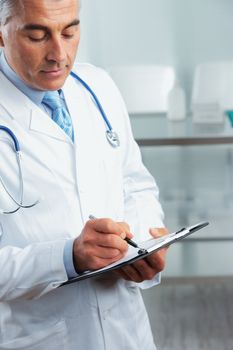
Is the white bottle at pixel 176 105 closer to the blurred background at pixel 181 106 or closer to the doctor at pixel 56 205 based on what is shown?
the blurred background at pixel 181 106

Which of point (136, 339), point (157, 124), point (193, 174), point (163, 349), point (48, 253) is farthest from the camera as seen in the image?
point (193, 174)

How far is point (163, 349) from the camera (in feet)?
7.72

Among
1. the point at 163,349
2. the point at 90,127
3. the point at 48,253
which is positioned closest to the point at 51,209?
the point at 48,253

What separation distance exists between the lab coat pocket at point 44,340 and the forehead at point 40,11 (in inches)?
A: 17.8

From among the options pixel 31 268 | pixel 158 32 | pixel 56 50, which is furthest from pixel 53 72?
pixel 158 32

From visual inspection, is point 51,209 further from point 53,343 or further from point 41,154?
point 53,343

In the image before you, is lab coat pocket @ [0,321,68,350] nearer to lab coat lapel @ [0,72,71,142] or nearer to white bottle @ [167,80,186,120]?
lab coat lapel @ [0,72,71,142]

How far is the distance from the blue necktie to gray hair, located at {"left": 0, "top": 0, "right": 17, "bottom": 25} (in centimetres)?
14

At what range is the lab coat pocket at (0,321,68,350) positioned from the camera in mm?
1108

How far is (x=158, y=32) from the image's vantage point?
3217mm

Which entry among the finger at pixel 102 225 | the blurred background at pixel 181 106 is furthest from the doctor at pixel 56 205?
the blurred background at pixel 181 106


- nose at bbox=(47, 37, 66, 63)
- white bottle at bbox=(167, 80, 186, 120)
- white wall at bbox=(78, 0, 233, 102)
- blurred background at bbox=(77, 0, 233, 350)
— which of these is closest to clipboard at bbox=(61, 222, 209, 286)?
nose at bbox=(47, 37, 66, 63)

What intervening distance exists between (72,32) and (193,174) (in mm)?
2120

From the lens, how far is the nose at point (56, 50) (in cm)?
106
